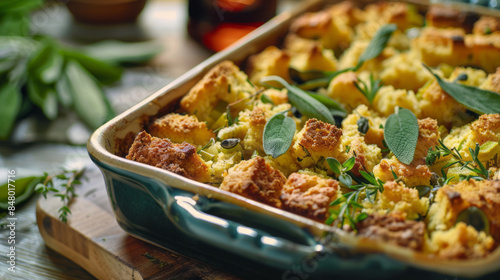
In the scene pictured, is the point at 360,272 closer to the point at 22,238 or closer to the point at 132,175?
the point at 132,175

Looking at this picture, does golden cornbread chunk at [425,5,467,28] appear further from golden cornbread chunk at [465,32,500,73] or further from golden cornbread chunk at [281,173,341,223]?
golden cornbread chunk at [281,173,341,223]

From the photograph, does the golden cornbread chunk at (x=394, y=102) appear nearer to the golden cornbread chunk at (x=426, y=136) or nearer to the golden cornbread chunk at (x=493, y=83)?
the golden cornbread chunk at (x=426, y=136)

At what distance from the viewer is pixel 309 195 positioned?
1.50 m

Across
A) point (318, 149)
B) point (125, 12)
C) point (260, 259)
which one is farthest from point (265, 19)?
point (260, 259)

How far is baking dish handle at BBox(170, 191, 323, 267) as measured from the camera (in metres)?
1.29

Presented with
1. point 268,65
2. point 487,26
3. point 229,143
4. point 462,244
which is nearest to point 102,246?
point 229,143

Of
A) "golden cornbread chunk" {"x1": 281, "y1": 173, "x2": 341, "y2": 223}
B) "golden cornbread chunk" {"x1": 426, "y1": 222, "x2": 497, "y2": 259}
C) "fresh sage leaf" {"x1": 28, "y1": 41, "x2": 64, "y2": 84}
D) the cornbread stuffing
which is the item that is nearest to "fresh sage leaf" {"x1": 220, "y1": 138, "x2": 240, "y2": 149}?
the cornbread stuffing

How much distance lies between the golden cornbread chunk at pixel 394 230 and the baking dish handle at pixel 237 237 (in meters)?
0.17

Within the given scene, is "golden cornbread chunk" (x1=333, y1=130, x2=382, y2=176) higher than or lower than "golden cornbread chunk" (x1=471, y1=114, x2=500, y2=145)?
lower

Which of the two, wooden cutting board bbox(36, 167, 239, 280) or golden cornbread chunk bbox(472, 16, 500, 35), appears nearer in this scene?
wooden cutting board bbox(36, 167, 239, 280)

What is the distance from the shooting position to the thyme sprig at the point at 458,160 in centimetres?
159

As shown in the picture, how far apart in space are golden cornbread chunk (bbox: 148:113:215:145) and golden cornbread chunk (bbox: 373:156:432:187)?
62 centimetres

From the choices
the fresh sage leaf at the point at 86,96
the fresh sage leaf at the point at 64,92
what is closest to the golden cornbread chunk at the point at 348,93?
the fresh sage leaf at the point at 86,96

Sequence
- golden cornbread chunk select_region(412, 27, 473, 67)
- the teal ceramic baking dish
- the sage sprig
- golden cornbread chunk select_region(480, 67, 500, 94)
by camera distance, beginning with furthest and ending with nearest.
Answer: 1. golden cornbread chunk select_region(412, 27, 473, 67)
2. golden cornbread chunk select_region(480, 67, 500, 94)
3. the sage sprig
4. the teal ceramic baking dish
